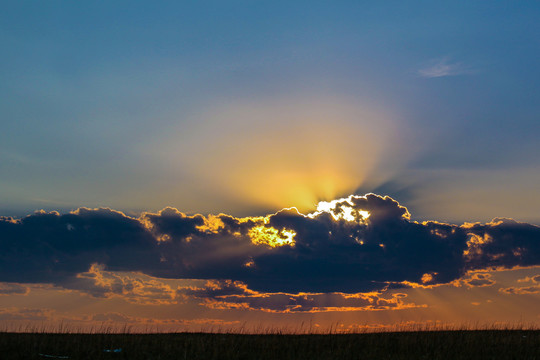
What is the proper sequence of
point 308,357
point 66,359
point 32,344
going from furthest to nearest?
point 32,344 < point 308,357 < point 66,359

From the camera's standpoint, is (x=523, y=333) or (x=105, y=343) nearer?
(x=105, y=343)

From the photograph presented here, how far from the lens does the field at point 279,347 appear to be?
1654 inches

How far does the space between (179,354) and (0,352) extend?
14.1 metres

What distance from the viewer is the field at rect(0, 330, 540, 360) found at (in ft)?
138

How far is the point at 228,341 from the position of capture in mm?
48875

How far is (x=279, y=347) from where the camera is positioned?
152 feet

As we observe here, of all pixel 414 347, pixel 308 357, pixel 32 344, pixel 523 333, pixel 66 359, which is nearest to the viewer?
pixel 66 359

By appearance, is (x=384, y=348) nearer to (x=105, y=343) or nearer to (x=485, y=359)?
(x=485, y=359)

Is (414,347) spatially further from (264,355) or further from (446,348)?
(264,355)

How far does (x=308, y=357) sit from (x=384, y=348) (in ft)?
28.1

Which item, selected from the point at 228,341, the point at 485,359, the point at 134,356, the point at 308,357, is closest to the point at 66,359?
the point at 134,356

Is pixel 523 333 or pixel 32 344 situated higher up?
pixel 523 333

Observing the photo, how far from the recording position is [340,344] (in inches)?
1929

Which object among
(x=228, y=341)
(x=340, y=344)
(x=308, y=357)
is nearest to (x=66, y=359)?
(x=228, y=341)
